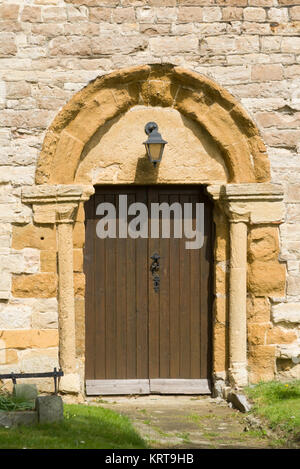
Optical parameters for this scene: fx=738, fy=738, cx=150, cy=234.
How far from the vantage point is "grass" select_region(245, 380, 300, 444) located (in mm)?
5650

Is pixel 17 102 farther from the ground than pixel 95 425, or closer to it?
farther from the ground

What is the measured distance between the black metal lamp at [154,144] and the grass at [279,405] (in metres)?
2.34

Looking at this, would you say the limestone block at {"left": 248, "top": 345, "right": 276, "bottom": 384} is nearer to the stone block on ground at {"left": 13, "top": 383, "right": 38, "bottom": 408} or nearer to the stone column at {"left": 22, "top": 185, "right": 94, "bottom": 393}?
the stone column at {"left": 22, "top": 185, "right": 94, "bottom": 393}

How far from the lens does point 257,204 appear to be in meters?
7.02

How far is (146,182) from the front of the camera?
714cm

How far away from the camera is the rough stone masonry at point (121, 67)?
22.4 ft

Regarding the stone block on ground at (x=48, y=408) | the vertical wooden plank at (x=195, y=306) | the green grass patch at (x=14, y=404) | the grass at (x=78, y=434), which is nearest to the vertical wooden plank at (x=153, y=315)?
the vertical wooden plank at (x=195, y=306)

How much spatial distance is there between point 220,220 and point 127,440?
2703 mm

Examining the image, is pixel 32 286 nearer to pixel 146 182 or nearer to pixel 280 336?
pixel 146 182
